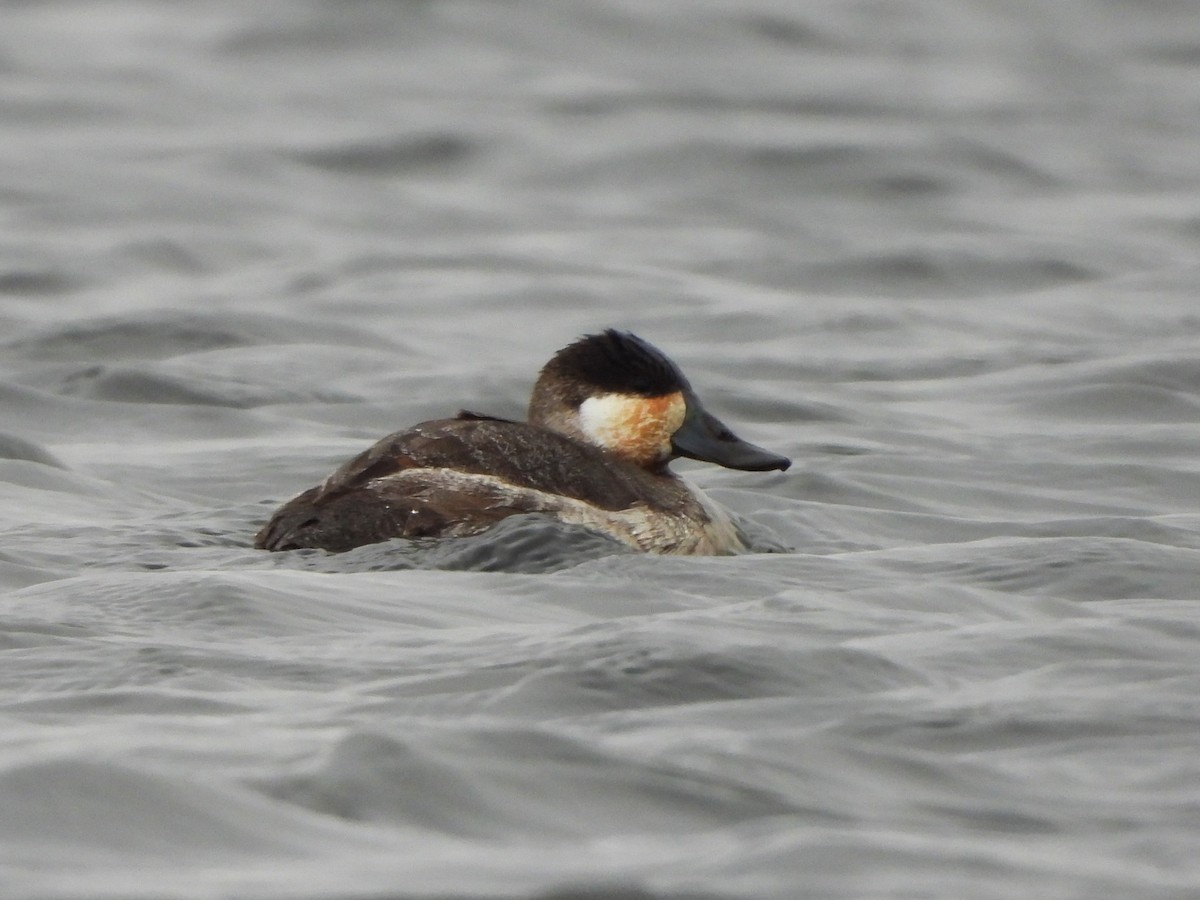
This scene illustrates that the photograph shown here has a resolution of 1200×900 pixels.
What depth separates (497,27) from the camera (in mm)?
26109

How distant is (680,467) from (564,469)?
10.4 feet

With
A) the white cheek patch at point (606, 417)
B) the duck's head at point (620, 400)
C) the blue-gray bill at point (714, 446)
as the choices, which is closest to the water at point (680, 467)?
the blue-gray bill at point (714, 446)

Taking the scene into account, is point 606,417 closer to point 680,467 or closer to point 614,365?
point 614,365

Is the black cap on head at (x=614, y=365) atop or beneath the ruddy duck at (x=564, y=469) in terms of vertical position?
atop

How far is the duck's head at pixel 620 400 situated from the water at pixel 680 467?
0.53 m

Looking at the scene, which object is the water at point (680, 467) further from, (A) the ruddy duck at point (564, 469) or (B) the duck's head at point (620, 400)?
(B) the duck's head at point (620, 400)

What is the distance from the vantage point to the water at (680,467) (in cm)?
480

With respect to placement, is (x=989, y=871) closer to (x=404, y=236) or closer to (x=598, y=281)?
(x=598, y=281)

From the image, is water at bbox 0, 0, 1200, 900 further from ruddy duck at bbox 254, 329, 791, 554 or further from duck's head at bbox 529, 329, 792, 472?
duck's head at bbox 529, 329, 792, 472

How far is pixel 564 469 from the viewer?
25.1ft

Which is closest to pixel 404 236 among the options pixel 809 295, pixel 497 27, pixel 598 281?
pixel 598 281

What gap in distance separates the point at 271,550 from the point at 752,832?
2.99 meters

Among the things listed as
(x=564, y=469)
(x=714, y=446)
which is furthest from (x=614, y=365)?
(x=564, y=469)

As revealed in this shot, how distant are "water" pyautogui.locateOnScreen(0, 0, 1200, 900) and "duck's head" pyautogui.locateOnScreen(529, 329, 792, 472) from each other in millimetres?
532
